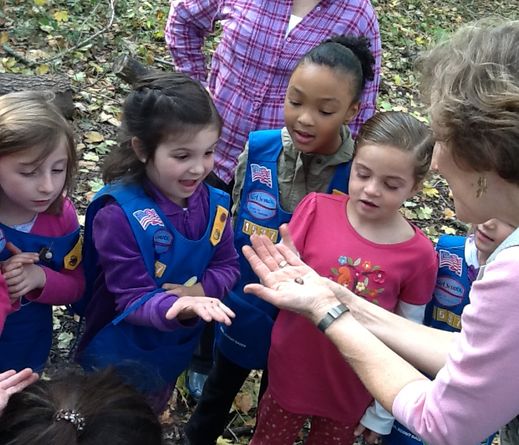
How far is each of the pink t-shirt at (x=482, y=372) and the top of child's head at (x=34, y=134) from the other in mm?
1417

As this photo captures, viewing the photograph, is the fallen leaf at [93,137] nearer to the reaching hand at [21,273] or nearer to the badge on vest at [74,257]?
the badge on vest at [74,257]

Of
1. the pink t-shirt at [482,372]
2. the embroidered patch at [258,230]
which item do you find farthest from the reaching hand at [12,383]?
the embroidered patch at [258,230]

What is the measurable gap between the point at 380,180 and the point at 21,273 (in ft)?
4.34

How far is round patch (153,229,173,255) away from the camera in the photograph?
7.28 ft

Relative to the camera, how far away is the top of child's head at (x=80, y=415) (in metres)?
1.48

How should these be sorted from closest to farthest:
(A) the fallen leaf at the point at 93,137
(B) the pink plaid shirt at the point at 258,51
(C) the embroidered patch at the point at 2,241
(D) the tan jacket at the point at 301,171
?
1. (C) the embroidered patch at the point at 2,241
2. (D) the tan jacket at the point at 301,171
3. (B) the pink plaid shirt at the point at 258,51
4. (A) the fallen leaf at the point at 93,137

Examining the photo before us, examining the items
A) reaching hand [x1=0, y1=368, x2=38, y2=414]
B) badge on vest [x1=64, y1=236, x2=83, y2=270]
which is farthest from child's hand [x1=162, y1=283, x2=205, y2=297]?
reaching hand [x1=0, y1=368, x2=38, y2=414]

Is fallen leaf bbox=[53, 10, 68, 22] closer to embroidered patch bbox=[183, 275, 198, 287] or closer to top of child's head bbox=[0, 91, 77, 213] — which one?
top of child's head bbox=[0, 91, 77, 213]

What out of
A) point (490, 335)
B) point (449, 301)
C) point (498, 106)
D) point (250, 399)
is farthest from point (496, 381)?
point (250, 399)

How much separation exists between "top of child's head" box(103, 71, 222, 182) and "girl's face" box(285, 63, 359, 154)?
35cm

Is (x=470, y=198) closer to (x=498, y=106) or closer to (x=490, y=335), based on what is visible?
(x=498, y=106)

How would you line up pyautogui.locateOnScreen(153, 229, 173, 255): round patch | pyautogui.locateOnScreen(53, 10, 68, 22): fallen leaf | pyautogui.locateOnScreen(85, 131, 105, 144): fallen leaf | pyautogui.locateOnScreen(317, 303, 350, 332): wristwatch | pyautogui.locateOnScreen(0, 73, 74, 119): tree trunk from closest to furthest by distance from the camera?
pyautogui.locateOnScreen(317, 303, 350, 332): wristwatch, pyautogui.locateOnScreen(153, 229, 173, 255): round patch, pyautogui.locateOnScreen(0, 73, 74, 119): tree trunk, pyautogui.locateOnScreen(85, 131, 105, 144): fallen leaf, pyautogui.locateOnScreen(53, 10, 68, 22): fallen leaf

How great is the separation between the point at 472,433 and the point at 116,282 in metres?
1.26

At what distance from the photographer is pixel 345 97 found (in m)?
2.52
